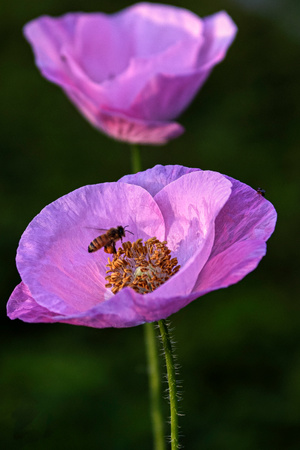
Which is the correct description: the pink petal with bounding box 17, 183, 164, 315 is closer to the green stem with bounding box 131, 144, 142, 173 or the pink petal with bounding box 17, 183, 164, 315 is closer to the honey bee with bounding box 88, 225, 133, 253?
the honey bee with bounding box 88, 225, 133, 253

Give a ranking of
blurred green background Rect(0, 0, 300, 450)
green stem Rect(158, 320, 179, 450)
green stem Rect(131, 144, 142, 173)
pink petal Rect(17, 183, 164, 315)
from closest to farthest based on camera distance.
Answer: green stem Rect(158, 320, 179, 450), pink petal Rect(17, 183, 164, 315), green stem Rect(131, 144, 142, 173), blurred green background Rect(0, 0, 300, 450)

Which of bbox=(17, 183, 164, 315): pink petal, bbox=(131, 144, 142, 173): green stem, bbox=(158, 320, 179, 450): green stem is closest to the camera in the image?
bbox=(158, 320, 179, 450): green stem

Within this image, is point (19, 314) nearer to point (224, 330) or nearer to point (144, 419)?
point (144, 419)

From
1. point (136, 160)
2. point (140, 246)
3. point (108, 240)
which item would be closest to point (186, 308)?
point (136, 160)

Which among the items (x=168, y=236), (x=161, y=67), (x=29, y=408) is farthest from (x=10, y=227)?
(x=168, y=236)

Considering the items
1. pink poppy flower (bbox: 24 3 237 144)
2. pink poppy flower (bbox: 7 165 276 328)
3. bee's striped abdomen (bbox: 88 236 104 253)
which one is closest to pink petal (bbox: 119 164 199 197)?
pink poppy flower (bbox: 7 165 276 328)

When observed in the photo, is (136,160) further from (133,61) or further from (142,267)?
(142,267)
